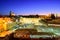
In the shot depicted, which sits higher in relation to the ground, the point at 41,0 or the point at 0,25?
the point at 41,0

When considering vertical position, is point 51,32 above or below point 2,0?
below

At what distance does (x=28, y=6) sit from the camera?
2770 millimetres

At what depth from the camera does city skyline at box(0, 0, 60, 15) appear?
276cm

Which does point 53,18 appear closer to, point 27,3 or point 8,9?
point 27,3

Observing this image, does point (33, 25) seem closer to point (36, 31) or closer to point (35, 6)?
point (36, 31)

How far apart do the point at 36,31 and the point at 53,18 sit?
0.37 m

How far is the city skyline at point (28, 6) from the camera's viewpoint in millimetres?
2758

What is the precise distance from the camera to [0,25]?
2.68 metres

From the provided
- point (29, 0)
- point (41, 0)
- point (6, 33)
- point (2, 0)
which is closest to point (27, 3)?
point (29, 0)

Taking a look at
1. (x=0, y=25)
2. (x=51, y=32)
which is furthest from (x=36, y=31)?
(x=0, y=25)

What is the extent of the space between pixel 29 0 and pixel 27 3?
63 millimetres

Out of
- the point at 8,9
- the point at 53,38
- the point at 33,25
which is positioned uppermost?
the point at 8,9

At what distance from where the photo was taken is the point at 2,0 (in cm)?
276

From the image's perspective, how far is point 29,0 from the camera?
109 inches
